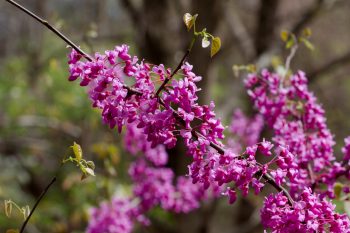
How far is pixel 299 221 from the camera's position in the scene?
168cm

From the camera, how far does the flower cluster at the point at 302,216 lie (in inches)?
66.3

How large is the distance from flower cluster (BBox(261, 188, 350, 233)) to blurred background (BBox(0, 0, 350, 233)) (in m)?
1.69

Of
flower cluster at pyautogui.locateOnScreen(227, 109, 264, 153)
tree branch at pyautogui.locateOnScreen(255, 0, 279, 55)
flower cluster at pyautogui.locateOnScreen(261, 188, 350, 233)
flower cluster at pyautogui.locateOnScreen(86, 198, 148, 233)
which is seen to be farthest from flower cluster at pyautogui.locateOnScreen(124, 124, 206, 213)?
tree branch at pyautogui.locateOnScreen(255, 0, 279, 55)

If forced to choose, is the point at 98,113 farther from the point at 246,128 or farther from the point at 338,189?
the point at 338,189

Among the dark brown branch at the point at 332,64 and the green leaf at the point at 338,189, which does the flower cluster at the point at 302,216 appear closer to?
the green leaf at the point at 338,189

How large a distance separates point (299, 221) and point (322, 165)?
31.6 inches

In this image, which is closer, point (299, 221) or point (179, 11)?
point (299, 221)

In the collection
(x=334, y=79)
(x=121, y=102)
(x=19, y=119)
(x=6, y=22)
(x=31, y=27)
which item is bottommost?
(x=121, y=102)

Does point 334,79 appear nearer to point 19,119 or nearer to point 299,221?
point 19,119

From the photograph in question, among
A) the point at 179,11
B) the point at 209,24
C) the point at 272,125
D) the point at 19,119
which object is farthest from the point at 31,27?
the point at 272,125

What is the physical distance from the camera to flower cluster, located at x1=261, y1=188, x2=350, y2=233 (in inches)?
66.3

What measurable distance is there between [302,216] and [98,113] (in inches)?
181

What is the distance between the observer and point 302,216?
1670mm

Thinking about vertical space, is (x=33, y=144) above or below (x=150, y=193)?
above
